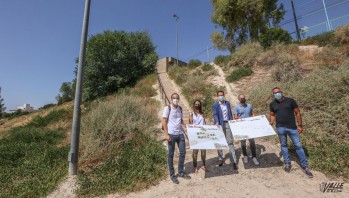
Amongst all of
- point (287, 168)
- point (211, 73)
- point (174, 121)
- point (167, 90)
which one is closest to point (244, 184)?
point (287, 168)

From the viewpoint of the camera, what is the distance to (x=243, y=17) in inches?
861

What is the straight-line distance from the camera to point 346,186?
4.55 meters

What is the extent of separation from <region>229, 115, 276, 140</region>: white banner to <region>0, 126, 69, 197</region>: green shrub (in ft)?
15.2

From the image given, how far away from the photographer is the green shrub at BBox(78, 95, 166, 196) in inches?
213

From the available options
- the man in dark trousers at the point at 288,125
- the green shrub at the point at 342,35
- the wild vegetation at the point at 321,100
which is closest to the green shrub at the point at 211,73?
the wild vegetation at the point at 321,100

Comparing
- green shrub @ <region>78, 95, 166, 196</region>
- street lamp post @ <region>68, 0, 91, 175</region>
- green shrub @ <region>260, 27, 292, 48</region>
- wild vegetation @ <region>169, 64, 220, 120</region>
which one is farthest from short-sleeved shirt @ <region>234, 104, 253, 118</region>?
green shrub @ <region>260, 27, 292, 48</region>

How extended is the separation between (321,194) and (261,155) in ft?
6.91

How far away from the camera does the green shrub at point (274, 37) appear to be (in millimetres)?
18480

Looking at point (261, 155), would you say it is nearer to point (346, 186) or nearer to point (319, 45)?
point (346, 186)

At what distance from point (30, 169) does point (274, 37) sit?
740 inches

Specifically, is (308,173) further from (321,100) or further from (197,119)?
(321,100)

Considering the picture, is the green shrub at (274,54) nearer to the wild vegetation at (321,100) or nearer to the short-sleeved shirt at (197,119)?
the wild vegetation at (321,100)

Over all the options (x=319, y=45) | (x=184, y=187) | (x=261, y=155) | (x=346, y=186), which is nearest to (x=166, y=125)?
(x=184, y=187)

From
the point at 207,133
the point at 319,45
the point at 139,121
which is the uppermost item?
the point at 319,45
